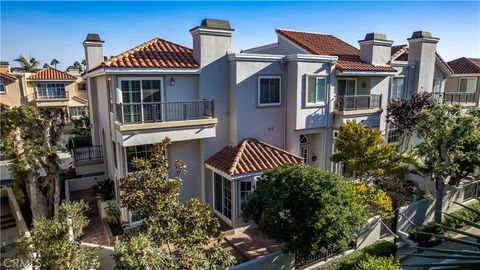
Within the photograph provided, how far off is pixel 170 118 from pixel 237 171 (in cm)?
441

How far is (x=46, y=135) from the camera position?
15672 millimetres

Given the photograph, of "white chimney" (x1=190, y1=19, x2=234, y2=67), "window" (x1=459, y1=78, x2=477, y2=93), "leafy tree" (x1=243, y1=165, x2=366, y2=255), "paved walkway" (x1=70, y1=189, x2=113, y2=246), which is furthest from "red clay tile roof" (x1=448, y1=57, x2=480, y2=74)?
"paved walkway" (x1=70, y1=189, x2=113, y2=246)

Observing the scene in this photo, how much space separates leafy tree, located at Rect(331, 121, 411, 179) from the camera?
52.2 ft

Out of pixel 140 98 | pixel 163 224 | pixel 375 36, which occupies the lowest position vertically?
pixel 163 224

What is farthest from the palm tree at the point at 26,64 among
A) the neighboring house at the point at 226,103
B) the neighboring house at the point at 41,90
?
the neighboring house at the point at 226,103

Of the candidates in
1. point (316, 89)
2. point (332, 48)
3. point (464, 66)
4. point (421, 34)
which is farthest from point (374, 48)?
point (464, 66)

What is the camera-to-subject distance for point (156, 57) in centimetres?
1580

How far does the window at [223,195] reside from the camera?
52.0 ft

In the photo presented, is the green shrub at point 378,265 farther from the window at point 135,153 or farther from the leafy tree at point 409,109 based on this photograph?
the leafy tree at point 409,109

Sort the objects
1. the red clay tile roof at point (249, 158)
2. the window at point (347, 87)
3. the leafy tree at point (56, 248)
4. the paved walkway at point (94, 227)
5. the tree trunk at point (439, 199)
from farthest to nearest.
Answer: the window at point (347, 87)
the tree trunk at point (439, 199)
the red clay tile roof at point (249, 158)
the paved walkway at point (94, 227)
the leafy tree at point (56, 248)

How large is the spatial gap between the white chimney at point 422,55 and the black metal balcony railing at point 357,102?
569cm

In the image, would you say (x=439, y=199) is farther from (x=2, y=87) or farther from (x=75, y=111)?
(x=2, y=87)

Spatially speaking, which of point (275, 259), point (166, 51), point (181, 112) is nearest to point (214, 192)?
point (181, 112)

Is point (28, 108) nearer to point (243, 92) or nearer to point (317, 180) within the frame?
point (243, 92)
